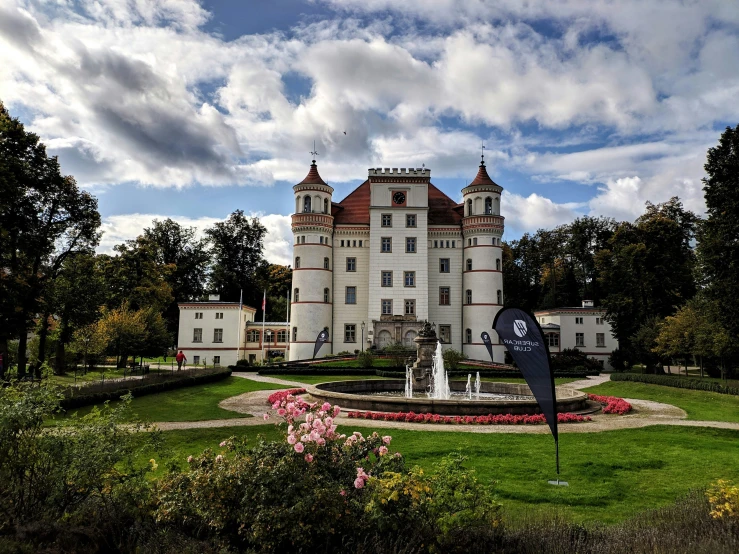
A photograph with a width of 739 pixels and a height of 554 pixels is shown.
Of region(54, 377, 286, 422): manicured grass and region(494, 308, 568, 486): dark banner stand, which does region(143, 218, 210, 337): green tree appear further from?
region(494, 308, 568, 486): dark banner stand

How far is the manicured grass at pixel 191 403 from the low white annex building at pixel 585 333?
106 ft

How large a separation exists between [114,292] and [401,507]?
44793 mm

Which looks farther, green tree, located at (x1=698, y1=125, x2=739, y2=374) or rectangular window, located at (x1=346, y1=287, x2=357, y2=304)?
rectangular window, located at (x1=346, y1=287, x2=357, y2=304)

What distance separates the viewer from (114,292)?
1730 inches

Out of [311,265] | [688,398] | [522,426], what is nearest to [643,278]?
[688,398]

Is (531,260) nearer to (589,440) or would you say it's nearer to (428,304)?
(428,304)

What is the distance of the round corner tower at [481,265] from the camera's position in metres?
45.3

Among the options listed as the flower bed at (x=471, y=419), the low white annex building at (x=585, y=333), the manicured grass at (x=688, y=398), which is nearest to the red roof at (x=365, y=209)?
the low white annex building at (x=585, y=333)

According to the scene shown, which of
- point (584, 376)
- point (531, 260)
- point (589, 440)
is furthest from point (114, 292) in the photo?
point (531, 260)

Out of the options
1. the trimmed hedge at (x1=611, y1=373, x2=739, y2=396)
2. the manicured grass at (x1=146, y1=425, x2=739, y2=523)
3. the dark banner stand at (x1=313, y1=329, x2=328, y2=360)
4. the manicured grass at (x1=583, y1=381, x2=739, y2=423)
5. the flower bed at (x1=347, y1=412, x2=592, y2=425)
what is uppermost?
the dark banner stand at (x1=313, y1=329, x2=328, y2=360)

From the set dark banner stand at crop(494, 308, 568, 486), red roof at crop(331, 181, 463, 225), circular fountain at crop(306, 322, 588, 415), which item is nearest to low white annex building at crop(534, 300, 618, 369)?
red roof at crop(331, 181, 463, 225)

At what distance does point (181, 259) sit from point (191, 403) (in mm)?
44212

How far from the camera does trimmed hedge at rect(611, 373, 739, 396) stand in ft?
76.0

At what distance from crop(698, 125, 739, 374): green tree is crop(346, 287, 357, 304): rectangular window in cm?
2808
